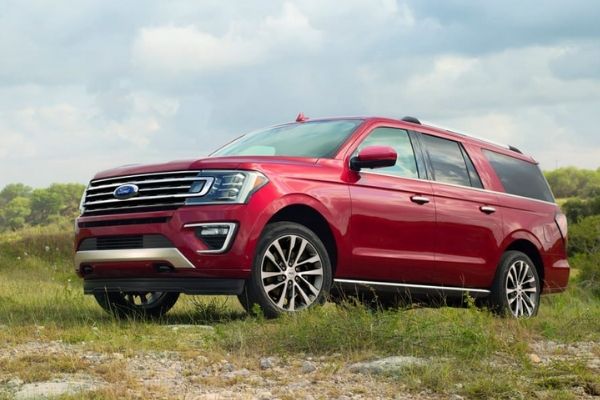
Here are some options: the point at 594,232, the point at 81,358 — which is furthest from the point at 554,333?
the point at 594,232

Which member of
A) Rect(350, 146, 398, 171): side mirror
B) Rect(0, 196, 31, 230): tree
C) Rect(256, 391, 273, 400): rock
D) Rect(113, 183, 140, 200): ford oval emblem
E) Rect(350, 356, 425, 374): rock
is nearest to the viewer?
Rect(256, 391, 273, 400): rock

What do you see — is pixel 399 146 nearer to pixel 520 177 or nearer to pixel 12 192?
pixel 520 177

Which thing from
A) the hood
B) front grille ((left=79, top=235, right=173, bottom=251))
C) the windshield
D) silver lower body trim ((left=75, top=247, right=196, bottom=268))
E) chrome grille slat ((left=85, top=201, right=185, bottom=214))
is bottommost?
silver lower body trim ((left=75, top=247, right=196, bottom=268))

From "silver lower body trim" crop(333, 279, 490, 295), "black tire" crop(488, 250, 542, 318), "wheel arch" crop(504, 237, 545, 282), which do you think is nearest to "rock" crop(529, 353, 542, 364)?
"silver lower body trim" crop(333, 279, 490, 295)

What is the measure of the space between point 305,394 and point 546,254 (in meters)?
6.05

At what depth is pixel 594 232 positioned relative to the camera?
111 ft

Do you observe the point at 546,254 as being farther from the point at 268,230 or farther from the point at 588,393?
the point at 588,393

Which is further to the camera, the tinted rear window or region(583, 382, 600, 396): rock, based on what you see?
the tinted rear window

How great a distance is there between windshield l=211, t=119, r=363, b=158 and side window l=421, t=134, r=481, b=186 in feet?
3.24

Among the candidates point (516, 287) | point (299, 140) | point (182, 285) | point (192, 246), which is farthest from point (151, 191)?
point (516, 287)

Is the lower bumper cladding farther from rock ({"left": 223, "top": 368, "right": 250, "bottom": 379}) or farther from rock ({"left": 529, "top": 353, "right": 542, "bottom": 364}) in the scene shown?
rock ({"left": 529, "top": 353, "right": 542, "bottom": 364})

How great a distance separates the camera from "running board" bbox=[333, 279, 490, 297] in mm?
8203

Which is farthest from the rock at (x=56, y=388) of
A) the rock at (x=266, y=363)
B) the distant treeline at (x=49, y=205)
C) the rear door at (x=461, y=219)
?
the distant treeline at (x=49, y=205)

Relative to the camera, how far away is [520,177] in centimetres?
1061
